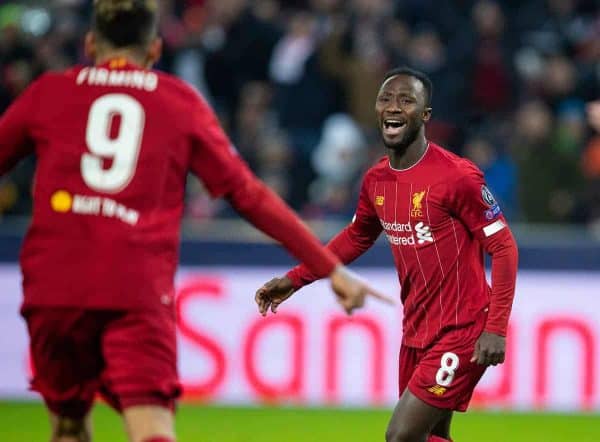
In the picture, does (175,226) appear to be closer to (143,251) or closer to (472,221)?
(143,251)

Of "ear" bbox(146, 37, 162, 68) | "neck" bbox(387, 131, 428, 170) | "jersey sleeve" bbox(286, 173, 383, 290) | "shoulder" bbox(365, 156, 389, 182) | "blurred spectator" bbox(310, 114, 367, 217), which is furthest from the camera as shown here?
"blurred spectator" bbox(310, 114, 367, 217)

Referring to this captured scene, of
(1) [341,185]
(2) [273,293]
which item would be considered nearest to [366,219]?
(2) [273,293]

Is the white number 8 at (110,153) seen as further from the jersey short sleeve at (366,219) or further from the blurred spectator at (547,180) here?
the blurred spectator at (547,180)

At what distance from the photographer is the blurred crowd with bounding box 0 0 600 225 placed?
40.7 feet

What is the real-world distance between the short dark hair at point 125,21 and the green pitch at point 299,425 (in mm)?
5252

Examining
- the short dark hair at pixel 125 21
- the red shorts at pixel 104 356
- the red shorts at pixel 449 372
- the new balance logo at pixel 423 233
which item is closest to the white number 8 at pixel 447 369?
the red shorts at pixel 449 372

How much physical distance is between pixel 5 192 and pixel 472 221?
23.4 feet

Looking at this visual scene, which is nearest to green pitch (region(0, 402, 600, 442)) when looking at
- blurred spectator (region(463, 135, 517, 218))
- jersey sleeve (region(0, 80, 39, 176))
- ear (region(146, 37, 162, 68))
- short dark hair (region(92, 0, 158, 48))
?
blurred spectator (region(463, 135, 517, 218))

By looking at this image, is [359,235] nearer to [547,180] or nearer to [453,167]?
[453,167]

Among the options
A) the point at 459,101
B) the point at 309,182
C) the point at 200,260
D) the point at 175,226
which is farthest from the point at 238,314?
the point at 175,226

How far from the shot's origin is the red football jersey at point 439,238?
584 cm

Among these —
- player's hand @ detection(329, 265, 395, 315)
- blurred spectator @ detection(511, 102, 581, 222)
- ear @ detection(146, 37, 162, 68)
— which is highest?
blurred spectator @ detection(511, 102, 581, 222)

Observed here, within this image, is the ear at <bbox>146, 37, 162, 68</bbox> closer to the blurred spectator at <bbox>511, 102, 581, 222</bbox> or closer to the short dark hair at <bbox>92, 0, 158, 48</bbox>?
the short dark hair at <bbox>92, 0, 158, 48</bbox>

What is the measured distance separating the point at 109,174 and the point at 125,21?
53 centimetres
